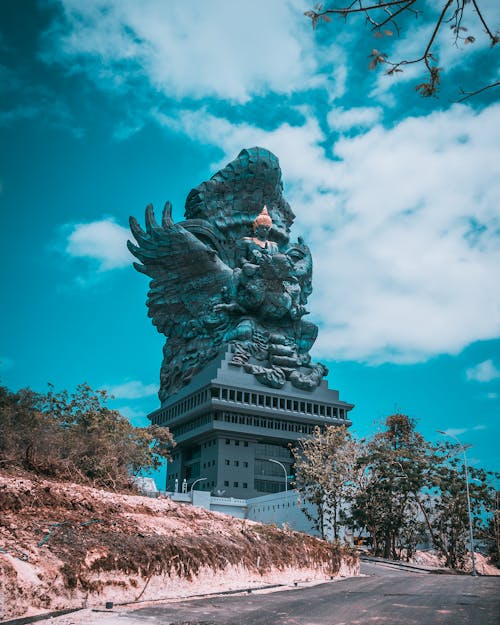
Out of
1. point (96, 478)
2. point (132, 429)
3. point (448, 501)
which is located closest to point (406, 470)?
point (448, 501)

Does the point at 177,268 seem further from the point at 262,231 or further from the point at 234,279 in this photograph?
the point at 262,231

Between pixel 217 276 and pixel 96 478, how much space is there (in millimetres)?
63378

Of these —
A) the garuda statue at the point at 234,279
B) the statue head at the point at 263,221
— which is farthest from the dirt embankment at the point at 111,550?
the statue head at the point at 263,221

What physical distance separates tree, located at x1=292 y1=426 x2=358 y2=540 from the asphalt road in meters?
28.2

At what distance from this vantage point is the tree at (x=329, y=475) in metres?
47.2

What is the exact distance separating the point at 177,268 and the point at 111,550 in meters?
73.8

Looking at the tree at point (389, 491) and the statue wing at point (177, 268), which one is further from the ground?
the statue wing at point (177, 268)

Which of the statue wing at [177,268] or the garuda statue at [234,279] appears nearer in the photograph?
the statue wing at [177,268]

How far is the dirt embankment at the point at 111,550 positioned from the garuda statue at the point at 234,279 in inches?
2439

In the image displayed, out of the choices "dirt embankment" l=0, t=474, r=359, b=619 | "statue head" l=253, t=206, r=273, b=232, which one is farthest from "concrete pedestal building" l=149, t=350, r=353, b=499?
"dirt embankment" l=0, t=474, r=359, b=619

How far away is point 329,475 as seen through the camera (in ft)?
155

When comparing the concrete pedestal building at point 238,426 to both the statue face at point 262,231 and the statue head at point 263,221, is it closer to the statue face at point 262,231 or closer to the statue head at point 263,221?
the statue face at point 262,231

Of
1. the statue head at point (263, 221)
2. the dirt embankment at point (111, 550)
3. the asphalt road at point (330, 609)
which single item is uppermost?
the statue head at point (263, 221)

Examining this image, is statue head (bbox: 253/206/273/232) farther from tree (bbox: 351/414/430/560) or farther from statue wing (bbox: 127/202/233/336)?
tree (bbox: 351/414/430/560)
